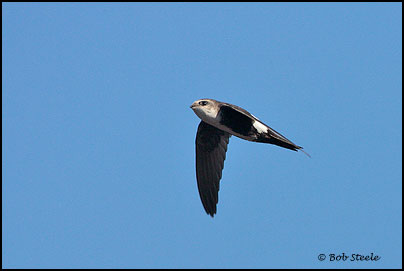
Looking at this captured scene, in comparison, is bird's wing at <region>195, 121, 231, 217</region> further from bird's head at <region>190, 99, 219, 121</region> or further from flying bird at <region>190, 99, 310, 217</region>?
bird's head at <region>190, 99, 219, 121</region>

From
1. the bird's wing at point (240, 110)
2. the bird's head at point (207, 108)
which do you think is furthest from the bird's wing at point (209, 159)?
the bird's wing at point (240, 110)

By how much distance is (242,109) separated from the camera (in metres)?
9.45

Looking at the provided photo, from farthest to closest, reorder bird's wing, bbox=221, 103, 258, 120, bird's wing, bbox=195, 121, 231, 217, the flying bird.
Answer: bird's wing, bbox=195, 121, 231, 217
the flying bird
bird's wing, bbox=221, 103, 258, 120

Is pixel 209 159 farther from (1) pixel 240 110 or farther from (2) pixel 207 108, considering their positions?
(1) pixel 240 110

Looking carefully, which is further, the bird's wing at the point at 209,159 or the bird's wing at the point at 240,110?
the bird's wing at the point at 209,159

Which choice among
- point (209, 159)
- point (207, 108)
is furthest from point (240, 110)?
point (209, 159)

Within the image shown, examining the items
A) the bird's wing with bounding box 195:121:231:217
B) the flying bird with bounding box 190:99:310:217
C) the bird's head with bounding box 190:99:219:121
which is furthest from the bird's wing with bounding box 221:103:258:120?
the bird's wing with bounding box 195:121:231:217

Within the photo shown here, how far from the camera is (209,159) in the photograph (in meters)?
10.8

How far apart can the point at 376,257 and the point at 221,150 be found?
2.73 m

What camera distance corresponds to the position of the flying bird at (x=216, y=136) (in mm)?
9464

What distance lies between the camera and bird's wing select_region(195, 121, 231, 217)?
420 inches

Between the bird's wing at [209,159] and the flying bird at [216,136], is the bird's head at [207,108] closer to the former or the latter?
the flying bird at [216,136]

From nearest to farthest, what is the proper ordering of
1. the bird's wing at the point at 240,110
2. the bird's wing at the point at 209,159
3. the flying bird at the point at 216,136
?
the bird's wing at the point at 240,110
the flying bird at the point at 216,136
the bird's wing at the point at 209,159

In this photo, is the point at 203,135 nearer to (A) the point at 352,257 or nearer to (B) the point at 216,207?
(B) the point at 216,207
